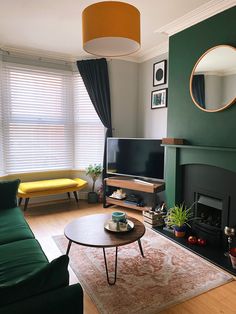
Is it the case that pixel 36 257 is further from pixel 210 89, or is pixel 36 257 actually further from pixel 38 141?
pixel 38 141

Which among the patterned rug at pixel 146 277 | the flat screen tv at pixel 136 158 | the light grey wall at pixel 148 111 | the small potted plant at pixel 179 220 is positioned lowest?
the patterned rug at pixel 146 277

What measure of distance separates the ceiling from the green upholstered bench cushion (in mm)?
2276

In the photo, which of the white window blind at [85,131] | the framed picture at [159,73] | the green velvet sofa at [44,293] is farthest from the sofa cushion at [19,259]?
the framed picture at [159,73]

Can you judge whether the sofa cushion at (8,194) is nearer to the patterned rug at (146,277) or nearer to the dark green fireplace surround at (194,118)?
the patterned rug at (146,277)

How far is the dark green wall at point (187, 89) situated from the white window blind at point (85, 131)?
1.63 m

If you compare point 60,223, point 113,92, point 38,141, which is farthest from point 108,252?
point 113,92

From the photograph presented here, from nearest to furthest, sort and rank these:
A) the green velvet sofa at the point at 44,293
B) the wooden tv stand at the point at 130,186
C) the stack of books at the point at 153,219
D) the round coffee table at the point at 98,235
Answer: the green velvet sofa at the point at 44,293
the round coffee table at the point at 98,235
the stack of books at the point at 153,219
the wooden tv stand at the point at 130,186

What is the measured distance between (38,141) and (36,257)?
2.88 m

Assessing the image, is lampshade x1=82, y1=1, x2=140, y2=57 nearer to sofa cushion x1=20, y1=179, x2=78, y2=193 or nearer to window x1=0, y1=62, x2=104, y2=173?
sofa cushion x1=20, y1=179, x2=78, y2=193

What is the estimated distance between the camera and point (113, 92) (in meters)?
4.54

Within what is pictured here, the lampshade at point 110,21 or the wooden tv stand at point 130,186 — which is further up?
the lampshade at point 110,21

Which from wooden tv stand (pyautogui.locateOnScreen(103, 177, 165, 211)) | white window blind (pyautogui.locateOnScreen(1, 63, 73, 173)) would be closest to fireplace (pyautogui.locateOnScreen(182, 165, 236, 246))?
wooden tv stand (pyautogui.locateOnScreen(103, 177, 165, 211))

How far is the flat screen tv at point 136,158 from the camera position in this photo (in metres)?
3.66

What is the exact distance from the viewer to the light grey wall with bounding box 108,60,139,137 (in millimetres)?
4516
